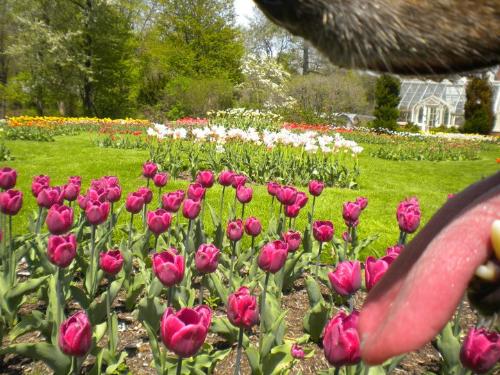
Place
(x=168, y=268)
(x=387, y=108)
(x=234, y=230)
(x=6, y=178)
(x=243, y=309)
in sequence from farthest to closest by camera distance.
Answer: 1. (x=387, y=108)
2. (x=6, y=178)
3. (x=234, y=230)
4. (x=168, y=268)
5. (x=243, y=309)

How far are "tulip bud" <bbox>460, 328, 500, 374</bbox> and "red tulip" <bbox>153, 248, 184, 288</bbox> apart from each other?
1150mm

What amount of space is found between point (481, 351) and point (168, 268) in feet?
4.00

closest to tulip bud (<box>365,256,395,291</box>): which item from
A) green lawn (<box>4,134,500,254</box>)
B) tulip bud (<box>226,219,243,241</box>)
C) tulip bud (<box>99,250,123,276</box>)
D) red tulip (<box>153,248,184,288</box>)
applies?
red tulip (<box>153,248,184,288</box>)

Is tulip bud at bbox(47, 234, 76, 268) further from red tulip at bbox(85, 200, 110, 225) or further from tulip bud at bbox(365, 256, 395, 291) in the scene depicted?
A: tulip bud at bbox(365, 256, 395, 291)

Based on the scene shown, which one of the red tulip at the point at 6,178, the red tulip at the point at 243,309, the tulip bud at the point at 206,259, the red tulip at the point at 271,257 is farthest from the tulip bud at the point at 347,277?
the red tulip at the point at 6,178

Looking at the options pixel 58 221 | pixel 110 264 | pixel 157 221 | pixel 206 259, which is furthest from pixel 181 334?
pixel 157 221

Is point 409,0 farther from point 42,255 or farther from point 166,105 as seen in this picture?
point 166,105

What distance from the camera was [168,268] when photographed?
197 cm

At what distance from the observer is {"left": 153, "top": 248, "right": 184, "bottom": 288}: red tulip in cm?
196

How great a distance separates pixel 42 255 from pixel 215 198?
4.11 meters

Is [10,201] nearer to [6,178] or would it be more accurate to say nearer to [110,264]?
[6,178]

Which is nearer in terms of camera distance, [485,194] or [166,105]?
[485,194]

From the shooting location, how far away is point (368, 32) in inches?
43.1

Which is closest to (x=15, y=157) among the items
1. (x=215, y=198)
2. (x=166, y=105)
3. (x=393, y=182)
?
(x=215, y=198)
